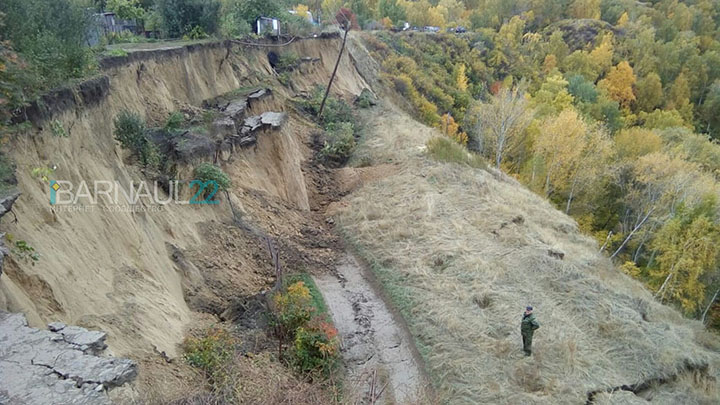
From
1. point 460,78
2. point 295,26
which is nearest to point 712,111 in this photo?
point 460,78

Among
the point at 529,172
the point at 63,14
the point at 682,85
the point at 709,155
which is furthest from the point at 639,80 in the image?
the point at 63,14

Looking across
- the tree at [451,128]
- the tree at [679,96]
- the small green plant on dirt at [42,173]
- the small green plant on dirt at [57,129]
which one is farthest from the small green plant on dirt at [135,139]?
the tree at [679,96]

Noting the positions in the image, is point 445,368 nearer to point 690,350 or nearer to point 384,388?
point 384,388

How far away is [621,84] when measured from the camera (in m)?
63.0

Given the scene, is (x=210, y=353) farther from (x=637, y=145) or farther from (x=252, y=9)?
(x=637, y=145)

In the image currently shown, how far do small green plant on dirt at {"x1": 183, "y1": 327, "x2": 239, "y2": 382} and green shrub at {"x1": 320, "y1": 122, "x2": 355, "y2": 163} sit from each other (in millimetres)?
14101

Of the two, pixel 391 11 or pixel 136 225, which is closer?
pixel 136 225

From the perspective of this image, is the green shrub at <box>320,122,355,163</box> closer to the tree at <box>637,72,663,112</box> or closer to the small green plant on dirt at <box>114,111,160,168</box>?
the small green plant on dirt at <box>114,111,160,168</box>

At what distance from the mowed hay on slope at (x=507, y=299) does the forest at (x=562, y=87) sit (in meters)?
8.50

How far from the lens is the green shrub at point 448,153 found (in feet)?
73.3

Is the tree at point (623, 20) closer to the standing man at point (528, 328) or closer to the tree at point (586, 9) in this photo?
the tree at point (586, 9)

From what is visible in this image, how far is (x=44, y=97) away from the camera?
8875mm

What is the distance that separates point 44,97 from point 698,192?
3016 centimetres
